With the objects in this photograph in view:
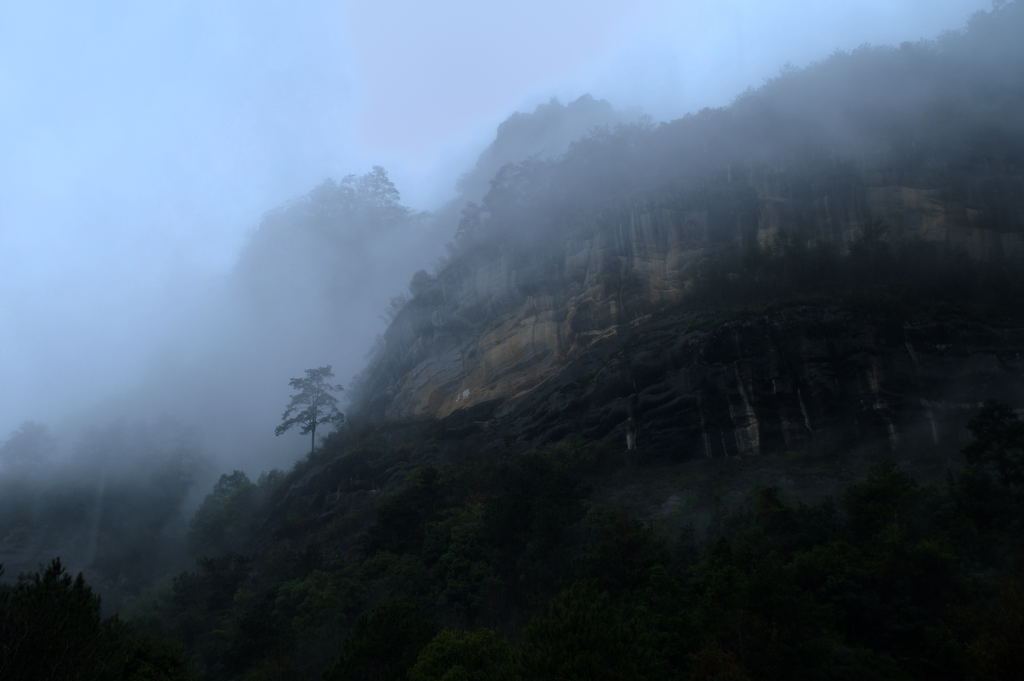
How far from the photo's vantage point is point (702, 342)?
4119cm

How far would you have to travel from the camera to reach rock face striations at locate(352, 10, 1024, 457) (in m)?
38.2

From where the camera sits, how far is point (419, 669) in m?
21.2

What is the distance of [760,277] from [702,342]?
23.2 ft

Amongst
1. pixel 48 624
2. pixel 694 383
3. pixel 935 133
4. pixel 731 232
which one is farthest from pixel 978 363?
pixel 48 624

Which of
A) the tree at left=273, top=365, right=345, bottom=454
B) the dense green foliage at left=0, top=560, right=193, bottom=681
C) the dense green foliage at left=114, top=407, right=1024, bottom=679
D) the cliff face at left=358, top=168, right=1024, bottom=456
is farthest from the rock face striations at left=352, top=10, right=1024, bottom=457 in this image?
the dense green foliage at left=0, top=560, right=193, bottom=681

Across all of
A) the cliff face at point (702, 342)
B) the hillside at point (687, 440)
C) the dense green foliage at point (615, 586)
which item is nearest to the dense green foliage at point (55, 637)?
the hillside at point (687, 440)

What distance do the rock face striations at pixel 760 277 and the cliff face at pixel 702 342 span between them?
0.40 ft

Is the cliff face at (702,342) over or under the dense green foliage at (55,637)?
over

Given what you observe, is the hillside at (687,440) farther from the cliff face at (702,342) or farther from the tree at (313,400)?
the tree at (313,400)

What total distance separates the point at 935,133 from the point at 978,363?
756 inches

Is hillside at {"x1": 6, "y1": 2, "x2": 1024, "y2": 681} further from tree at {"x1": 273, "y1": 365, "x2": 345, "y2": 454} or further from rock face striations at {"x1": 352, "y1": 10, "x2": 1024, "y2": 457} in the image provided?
tree at {"x1": 273, "y1": 365, "x2": 345, "y2": 454}

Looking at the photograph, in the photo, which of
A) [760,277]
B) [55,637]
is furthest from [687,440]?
[55,637]

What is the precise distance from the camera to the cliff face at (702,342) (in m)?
37.5

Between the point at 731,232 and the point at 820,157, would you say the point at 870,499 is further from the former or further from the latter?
the point at 820,157
